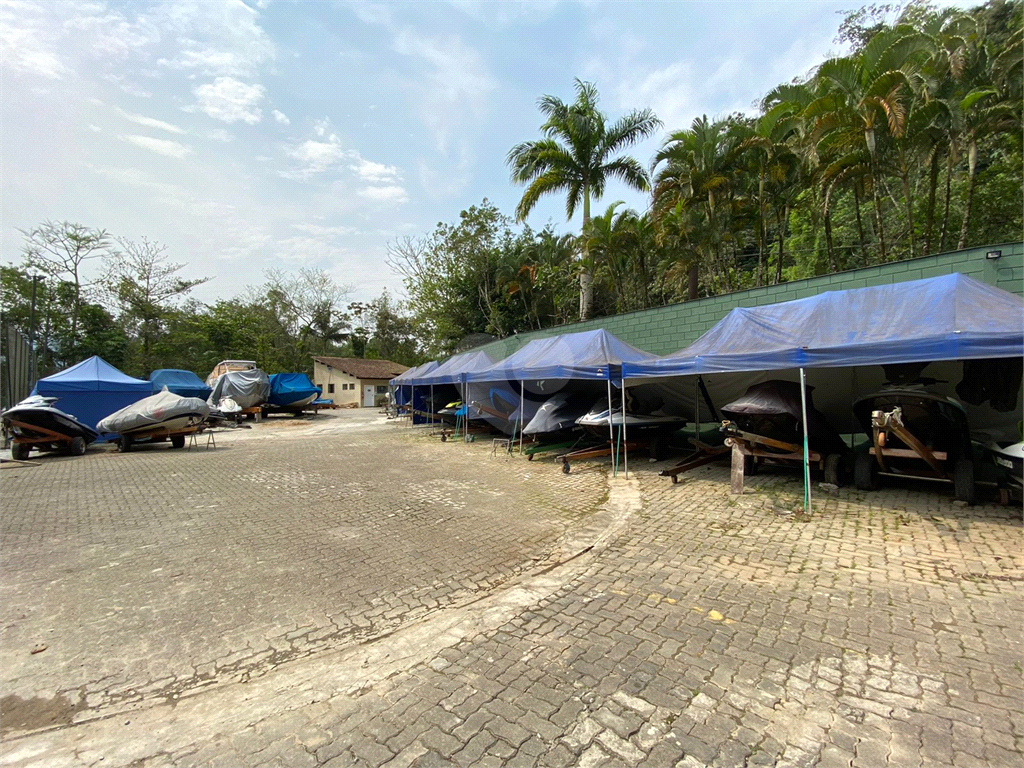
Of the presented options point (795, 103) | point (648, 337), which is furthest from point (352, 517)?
point (795, 103)

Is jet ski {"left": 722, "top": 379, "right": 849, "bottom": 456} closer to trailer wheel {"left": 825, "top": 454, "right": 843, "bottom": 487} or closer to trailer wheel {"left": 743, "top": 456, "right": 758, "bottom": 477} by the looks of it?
trailer wheel {"left": 825, "top": 454, "right": 843, "bottom": 487}

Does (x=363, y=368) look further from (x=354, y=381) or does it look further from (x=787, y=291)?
(x=787, y=291)

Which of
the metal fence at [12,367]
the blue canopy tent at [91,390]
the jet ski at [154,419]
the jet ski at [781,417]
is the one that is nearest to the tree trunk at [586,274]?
the jet ski at [781,417]

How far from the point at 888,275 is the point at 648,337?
15.4 feet

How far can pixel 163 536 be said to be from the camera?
16.1ft

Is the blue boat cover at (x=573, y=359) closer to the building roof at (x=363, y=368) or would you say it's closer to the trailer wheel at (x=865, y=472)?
the trailer wheel at (x=865, y=472)

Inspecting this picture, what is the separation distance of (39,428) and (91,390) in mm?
3000

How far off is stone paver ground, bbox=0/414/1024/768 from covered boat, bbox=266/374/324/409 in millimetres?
19380

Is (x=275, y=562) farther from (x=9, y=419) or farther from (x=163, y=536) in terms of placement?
(x=9, y=419)

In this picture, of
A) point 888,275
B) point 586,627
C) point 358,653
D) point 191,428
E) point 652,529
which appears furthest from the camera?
point 191,428

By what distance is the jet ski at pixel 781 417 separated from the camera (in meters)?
6.05

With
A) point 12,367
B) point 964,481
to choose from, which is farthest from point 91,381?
point 964,481

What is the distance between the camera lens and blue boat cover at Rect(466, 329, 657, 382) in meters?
8.15

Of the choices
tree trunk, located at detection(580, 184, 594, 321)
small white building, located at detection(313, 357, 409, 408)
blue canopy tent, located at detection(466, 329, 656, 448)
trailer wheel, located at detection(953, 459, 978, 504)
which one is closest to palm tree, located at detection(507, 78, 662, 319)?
tree trunk, located at detection(580, 184, 594, 321)
